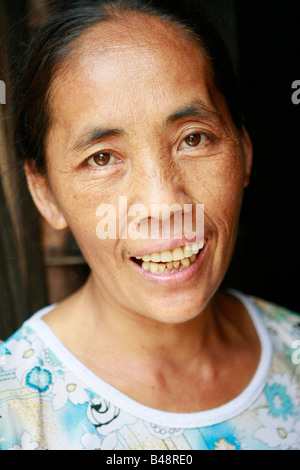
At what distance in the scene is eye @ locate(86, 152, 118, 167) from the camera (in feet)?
4.49

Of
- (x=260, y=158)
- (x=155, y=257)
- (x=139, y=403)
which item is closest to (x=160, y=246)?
(x=155, y=257)

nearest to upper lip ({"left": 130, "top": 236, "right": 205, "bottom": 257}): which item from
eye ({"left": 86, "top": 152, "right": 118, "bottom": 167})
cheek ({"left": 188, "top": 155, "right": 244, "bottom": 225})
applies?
cheek ({"left": 188, "top": 155, "right": 244, "bottom": 225})

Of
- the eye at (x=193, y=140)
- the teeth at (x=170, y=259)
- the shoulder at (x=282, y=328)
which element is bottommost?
the shoulder at (x=282, y=328)

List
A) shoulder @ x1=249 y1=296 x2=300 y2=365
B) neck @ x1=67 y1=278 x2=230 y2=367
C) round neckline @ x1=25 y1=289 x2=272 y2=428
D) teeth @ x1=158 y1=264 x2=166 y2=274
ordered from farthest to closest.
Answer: shoulder @ x1=249 y1=296 x2=300 y2=365, neck @ x1=67 y1=278 x2=230 y2=367, round neckline @ x1=25 y1=289 x2=272 y2=428, teeth @ x1=158 y1=264 x2=166 y2=274

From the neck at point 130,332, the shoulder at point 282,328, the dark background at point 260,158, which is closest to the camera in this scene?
the neck at point 130,332

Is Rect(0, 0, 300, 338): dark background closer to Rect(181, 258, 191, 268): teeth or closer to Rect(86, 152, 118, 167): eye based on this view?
Rect(86, 152, 118, 167): eye

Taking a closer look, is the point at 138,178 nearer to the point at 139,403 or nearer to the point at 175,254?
the point at 175,254

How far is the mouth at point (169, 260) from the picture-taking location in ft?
4.49

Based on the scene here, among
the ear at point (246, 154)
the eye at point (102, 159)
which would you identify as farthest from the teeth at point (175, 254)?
the ear at point (246, 154)

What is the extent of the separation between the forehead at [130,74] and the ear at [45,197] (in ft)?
0.84

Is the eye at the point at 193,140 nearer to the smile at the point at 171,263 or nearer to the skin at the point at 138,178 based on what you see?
the skin at the point at 138,178

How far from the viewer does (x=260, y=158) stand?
2.48 meters

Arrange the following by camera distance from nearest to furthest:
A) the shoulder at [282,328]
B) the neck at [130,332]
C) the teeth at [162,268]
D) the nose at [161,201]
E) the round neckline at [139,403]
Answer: the nose at [161,201], the teeth at [162,268], the round neckline at [139,403], the neck at [130,332], the shoulder at [282,328]

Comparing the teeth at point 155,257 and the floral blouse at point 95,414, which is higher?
the teeth at point 155,257
